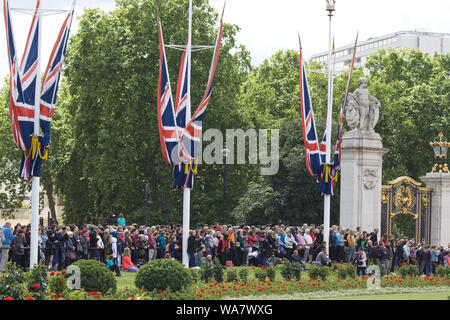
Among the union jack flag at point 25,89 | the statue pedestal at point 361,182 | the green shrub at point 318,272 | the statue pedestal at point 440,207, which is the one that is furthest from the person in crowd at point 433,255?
the union jack flag at point 25,89

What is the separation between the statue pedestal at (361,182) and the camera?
29.9m

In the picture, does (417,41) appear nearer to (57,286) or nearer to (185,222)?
(185,222)

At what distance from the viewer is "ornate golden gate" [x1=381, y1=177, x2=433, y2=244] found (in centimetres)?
3109

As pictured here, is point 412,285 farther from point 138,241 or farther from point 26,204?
point 26,204

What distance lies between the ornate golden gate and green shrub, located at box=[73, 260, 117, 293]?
681 inches

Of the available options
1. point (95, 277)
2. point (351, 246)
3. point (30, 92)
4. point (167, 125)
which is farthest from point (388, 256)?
point (30, 92)

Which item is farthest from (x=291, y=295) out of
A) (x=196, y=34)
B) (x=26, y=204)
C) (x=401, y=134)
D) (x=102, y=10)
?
(x=26, y=204)

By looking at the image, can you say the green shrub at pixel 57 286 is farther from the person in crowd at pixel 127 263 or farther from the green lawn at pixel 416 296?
the person in crowd at pixel 127 263

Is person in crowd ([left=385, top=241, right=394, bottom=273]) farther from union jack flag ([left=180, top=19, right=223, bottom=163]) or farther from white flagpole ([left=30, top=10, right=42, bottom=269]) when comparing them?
white flagpole ([left=30, top=10, right=42, bottom=269])

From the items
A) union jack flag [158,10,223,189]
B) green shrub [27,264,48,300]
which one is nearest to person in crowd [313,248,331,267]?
union jack flag [158,10,223,189]

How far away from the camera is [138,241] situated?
24531 millimetres

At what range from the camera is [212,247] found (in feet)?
83.4

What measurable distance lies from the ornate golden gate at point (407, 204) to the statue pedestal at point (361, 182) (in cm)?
76
